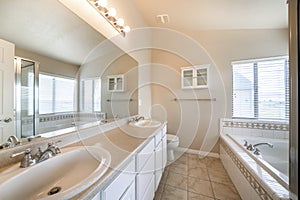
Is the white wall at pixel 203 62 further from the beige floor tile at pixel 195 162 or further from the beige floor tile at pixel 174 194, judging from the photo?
the beige floor tile at pixel 174 194

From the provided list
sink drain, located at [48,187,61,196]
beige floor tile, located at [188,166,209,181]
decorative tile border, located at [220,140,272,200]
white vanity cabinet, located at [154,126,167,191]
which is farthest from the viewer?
beige floor tile, located at [188,166,209,181]

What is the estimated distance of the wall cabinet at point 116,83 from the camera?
1.81 meters

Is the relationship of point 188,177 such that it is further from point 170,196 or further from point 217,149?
point 217,149

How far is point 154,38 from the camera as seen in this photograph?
11.3 ft

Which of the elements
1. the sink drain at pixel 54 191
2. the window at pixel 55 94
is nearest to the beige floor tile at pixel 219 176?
the sink drain at pixel 54 191

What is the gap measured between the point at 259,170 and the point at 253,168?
0.19 ft

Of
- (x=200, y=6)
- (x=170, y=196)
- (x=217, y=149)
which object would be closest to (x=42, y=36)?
(x=170, y=196)

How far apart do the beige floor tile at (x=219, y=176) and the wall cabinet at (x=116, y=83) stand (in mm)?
1927

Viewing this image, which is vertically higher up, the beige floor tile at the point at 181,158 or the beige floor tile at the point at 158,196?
the beige floor tile at the point at 181,158

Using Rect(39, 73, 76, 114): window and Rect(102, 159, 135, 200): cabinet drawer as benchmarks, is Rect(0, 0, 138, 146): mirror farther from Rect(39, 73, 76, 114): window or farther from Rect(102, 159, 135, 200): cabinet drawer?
Rect(102, 159, 135, 200): cabinet drawer

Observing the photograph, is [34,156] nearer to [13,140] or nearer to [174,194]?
[13,140]

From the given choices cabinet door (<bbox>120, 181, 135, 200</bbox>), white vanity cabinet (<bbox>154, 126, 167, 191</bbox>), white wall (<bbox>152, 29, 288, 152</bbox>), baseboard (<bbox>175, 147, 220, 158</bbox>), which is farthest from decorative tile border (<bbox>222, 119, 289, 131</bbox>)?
cabinet door (<bbox>120, 181, 135, 200</bbox>)

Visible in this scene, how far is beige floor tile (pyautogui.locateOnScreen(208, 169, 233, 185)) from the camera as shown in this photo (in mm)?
2051

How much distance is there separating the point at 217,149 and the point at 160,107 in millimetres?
1495
